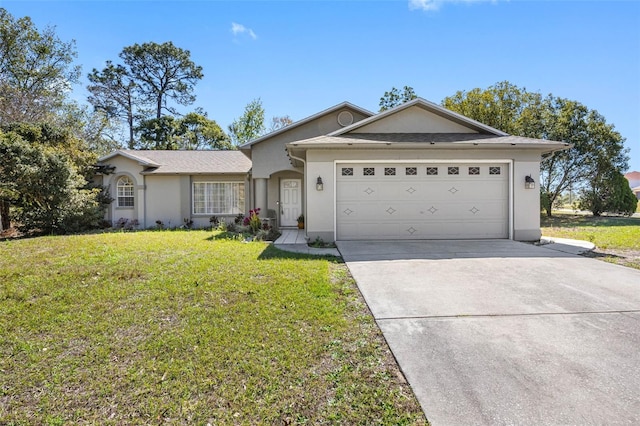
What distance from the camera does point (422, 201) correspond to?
10.4 m

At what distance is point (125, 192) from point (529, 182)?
17605mm

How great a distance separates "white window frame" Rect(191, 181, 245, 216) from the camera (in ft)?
53.1

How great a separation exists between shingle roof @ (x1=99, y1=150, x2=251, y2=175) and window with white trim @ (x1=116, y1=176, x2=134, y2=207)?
3.87 ft

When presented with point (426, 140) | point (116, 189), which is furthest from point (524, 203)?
point (116, 189)

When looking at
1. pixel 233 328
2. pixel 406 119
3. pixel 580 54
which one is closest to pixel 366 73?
pixel 406 119

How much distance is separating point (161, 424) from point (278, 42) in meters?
15.4

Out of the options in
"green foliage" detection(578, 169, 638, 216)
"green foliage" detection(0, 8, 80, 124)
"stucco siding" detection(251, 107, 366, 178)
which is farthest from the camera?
"green foliage" detection(578, 169, 638, 216)

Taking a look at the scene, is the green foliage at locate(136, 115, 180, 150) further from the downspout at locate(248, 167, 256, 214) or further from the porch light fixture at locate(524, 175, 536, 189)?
the porch light fixture at locate(524, 175, 536, 189)

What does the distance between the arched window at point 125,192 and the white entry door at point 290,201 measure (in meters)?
7.82

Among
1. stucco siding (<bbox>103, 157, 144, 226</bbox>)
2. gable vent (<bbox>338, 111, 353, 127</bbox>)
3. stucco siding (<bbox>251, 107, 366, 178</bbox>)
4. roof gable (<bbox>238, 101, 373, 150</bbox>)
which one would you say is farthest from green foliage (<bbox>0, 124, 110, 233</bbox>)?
gable vent (<bbox>338, 111, 353, 127</bbox>)

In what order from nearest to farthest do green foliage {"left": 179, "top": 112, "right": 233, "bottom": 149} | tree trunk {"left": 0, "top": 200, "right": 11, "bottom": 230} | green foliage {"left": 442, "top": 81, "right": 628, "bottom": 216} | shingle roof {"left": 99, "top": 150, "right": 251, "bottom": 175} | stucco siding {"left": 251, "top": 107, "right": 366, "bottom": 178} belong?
1. tree trunk {"left": 0, "top": 200, "right": 11, "bottom": 230}
2. stucco siding {"left": 251, "top": 107, "right": 366, "bottom": 178}
3. shingle roof {"left": 99, "top": 150, "right": 251, "bottom": 175}
4. green foliage {"left": 442, "top": 81, "right": 628, "bottom": 216}
5. green foliage {"left": 179, "top": 112, "right": 233, "bottom": 149}

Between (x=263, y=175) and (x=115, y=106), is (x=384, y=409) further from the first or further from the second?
(x=115, y=106)

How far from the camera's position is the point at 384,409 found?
250cm

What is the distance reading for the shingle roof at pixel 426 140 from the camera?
9805mm
